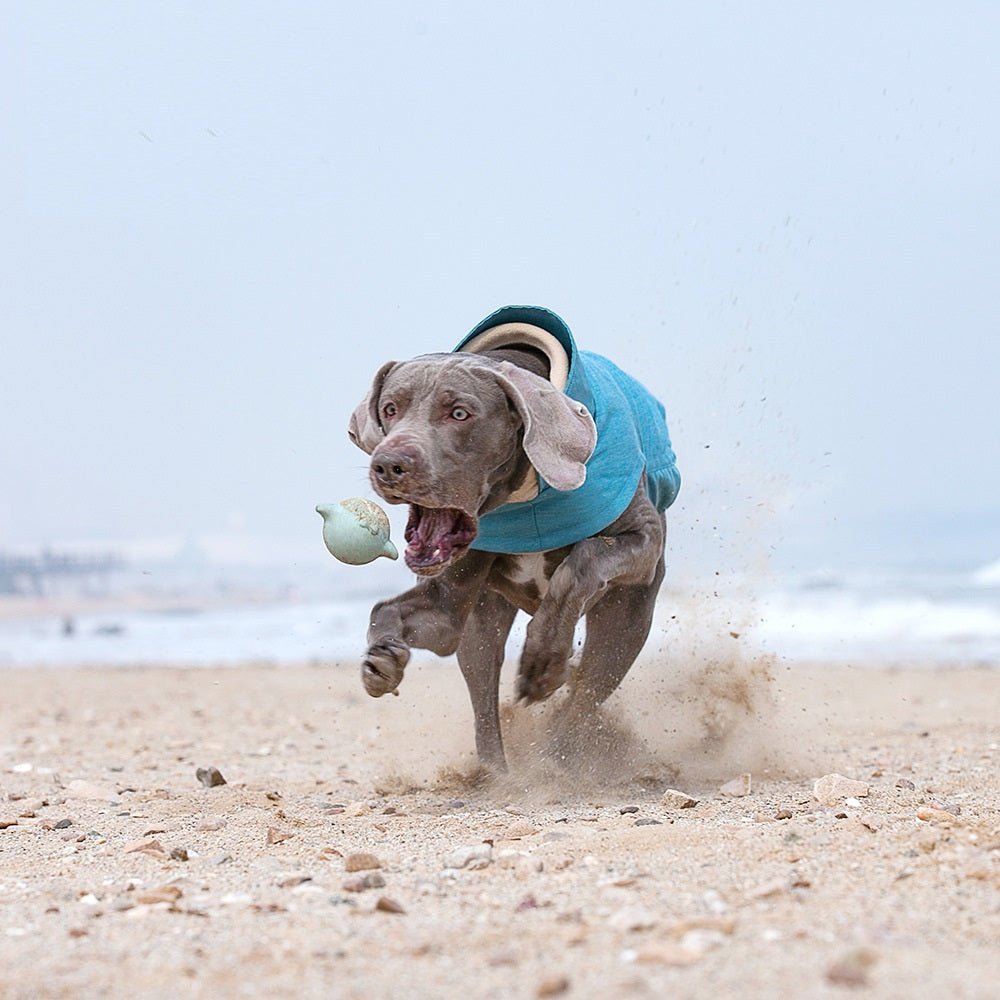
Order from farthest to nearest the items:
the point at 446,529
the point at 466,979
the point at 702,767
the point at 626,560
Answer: the point at 702,767
the point at 626,560
the point at 446,529
the point at 466,979

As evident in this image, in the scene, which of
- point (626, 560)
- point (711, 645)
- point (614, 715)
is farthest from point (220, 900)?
point (711, 645)

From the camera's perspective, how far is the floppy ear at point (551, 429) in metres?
4.27

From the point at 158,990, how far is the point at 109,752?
4836 mm

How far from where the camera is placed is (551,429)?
432 centimetres

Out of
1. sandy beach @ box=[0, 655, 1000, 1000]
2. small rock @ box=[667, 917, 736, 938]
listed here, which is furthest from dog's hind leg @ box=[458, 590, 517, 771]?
small rock @ box=[667, 917, 736, 938]

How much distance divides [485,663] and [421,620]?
69 centimetres

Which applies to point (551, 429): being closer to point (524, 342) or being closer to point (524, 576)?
point (524, 342)

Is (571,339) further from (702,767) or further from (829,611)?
(829,611)

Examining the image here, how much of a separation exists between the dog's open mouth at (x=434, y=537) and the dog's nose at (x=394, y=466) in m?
0.24

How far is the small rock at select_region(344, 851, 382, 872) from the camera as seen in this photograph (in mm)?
3207

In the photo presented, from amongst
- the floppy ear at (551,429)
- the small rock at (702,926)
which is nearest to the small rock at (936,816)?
the small rock at (702,926)

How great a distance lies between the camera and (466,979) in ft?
7.34

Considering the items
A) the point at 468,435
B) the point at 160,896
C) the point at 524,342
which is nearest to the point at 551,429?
the point at 468,435

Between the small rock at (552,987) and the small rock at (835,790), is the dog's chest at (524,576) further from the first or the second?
the small rock at (552,987)
